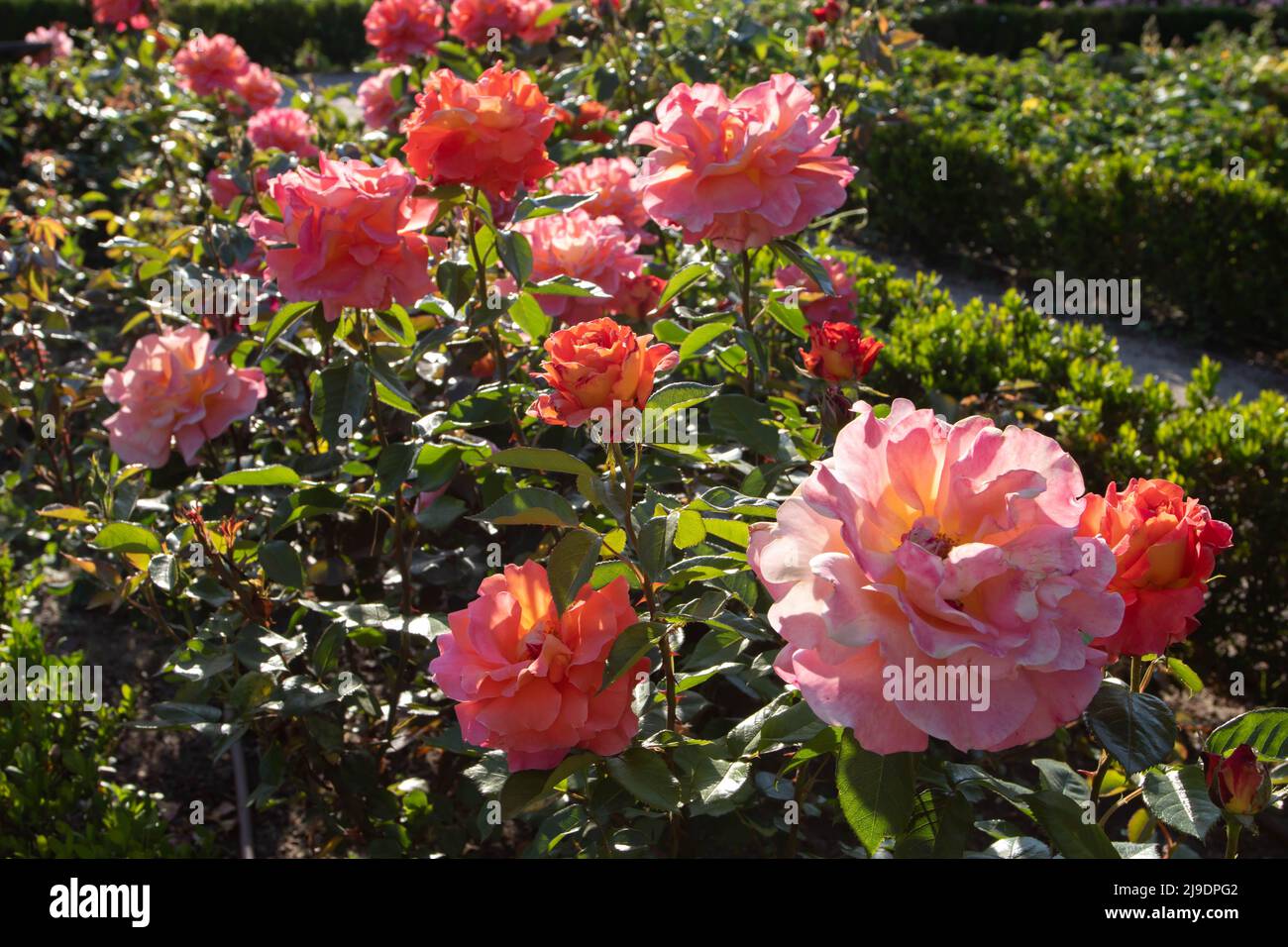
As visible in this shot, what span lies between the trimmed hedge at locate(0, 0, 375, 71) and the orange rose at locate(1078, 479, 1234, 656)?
13.7m

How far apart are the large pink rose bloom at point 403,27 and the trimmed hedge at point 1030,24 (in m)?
12.5

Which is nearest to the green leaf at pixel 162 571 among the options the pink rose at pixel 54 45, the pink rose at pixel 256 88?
the pink rose at pixel 256 88

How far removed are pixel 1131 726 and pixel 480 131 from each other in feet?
4.19

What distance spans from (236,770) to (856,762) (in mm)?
1973

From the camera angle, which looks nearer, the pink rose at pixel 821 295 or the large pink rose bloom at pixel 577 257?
the large pink rose bloom at pixel 577 257

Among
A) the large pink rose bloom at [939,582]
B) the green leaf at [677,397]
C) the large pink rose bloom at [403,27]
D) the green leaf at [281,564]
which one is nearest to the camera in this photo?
the large pink rose bloom at [939,582]

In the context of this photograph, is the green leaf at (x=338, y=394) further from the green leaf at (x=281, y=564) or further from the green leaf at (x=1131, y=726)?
the green leaf at (x=1131, y=726)

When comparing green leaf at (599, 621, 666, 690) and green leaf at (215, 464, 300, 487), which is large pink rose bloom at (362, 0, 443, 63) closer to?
green leaf at (215, 464, 300, 487)

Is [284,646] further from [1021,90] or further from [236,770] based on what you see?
[1021,90]

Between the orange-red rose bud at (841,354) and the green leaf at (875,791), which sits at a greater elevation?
the orange-red rose bud at (841,354)

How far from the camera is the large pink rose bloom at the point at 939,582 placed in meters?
0.98

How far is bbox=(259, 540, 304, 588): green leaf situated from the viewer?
1.93 m

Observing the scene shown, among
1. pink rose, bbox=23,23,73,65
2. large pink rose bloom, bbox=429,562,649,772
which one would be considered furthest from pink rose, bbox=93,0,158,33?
large pink rose bloom, bbox=429,562,649,772

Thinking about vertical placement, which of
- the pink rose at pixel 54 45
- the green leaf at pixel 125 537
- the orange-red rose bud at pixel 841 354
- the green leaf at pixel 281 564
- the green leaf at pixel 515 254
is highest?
the pink rose at pixel 54 45
